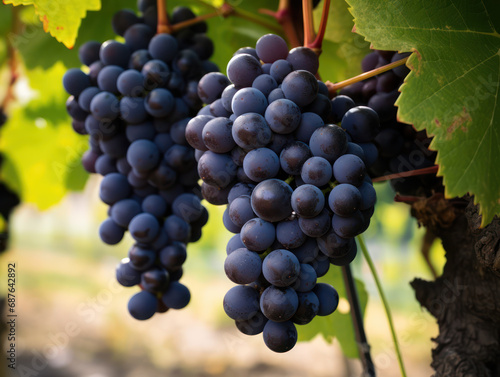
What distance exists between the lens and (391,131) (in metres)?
0.67

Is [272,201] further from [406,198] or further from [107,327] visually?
[107,327]

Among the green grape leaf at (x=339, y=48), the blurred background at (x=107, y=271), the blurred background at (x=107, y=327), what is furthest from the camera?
the blurred background at (x=107, y=327)

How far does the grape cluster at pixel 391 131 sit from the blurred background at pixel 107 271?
0.60ft

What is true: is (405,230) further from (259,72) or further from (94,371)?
(94,371)

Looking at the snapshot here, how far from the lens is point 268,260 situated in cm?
45

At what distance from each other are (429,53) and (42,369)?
3.88 meters

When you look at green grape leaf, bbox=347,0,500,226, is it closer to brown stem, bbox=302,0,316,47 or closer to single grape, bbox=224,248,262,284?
brown stem, bbox=302,0,316,47

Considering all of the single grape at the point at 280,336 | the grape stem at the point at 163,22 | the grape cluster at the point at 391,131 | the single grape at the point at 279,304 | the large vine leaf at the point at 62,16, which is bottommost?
the single grape at the point at 280,336

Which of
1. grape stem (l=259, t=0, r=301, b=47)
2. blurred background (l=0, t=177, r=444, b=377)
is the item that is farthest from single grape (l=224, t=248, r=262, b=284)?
blurred background (l=0, t=177, r=444, b=377)

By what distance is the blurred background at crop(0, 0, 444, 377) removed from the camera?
0.98 meters

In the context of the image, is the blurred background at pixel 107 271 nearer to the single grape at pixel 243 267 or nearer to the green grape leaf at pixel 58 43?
the green grape leaf at pixel 58 43

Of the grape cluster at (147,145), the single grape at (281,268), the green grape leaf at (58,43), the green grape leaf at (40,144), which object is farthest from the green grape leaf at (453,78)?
the green grape leaf at (40,144)

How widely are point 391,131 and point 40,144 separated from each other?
114 centimetres

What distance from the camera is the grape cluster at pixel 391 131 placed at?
0.65 meters
